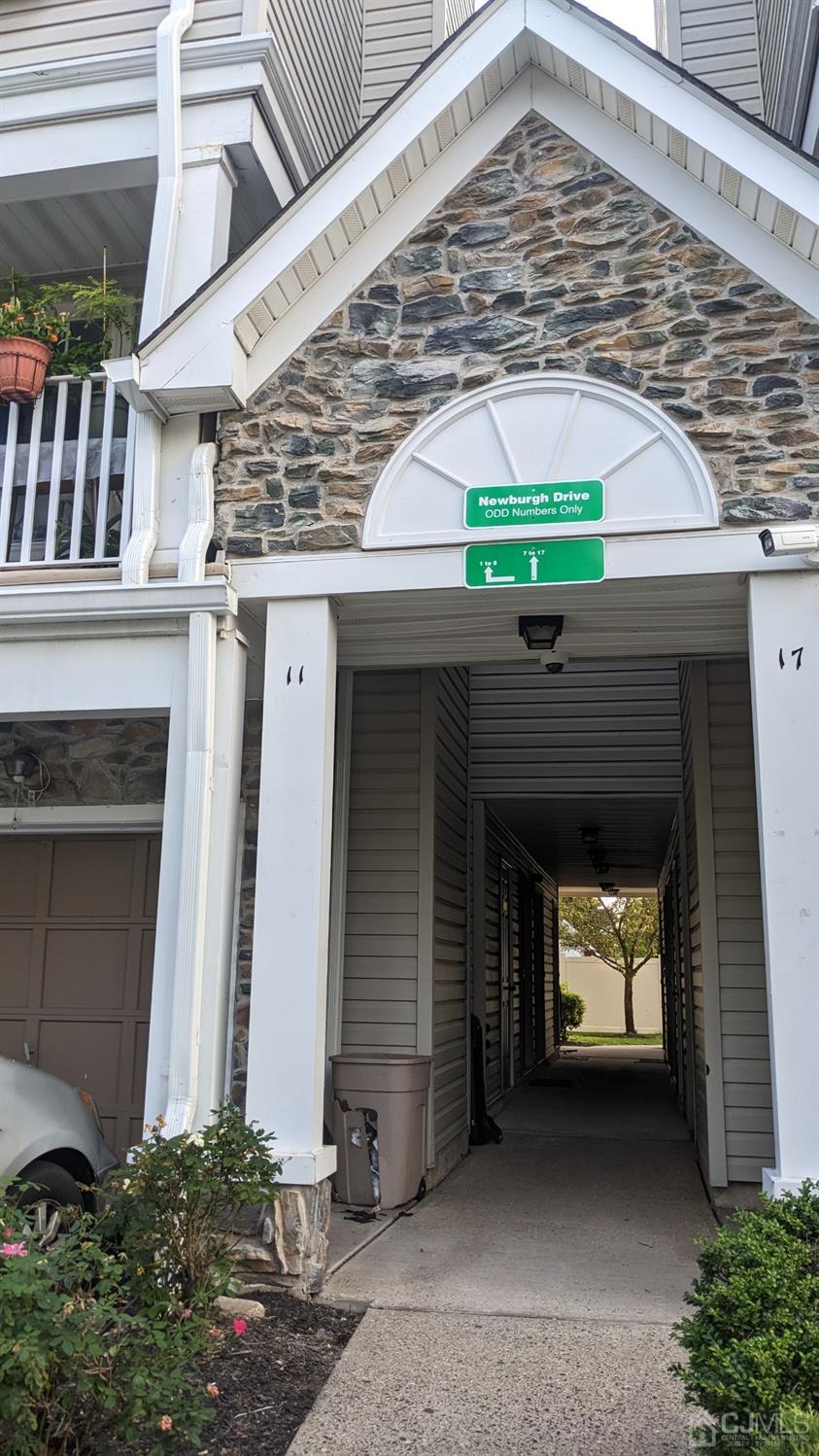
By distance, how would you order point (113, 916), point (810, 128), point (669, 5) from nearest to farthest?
point (810, 128)
point (113, 916)
point (669, 5)

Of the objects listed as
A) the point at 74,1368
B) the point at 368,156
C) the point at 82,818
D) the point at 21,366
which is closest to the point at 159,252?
the point at 21,366

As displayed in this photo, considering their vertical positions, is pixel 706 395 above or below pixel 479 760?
above

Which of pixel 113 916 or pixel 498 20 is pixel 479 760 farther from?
pixel 498 20

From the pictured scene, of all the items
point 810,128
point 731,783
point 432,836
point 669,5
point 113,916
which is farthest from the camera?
point 669,5

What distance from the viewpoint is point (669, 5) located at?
8.11 metres

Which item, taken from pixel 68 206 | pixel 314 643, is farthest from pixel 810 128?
pixel 68 206

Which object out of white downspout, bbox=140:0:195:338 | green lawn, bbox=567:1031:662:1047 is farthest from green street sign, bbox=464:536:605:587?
green lawn, bbox=567:1031:662:1047

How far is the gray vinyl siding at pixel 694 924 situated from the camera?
723 cm

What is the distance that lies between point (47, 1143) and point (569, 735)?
6.20m

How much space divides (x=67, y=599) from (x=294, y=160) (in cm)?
328

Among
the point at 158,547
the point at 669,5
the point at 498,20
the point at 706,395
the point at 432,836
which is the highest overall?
the point at 669,5

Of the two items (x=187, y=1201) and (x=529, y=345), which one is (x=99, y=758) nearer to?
(x=187, y=1201)

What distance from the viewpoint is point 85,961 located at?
6391 millimetres

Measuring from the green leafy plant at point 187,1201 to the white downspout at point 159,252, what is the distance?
8.46 feet
